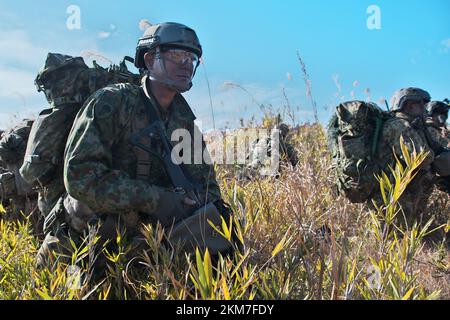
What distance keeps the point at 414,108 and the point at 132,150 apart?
12.9 feet

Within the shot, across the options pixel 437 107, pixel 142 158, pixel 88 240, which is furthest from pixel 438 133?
pixel 88 240

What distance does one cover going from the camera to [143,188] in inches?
90.5

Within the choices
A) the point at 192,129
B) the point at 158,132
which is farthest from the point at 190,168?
the point at 158,132

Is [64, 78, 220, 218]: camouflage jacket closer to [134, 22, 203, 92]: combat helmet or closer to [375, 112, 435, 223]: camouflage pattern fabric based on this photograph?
[134, 22, 203, 92]: combat helmet

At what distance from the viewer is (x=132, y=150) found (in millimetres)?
2553

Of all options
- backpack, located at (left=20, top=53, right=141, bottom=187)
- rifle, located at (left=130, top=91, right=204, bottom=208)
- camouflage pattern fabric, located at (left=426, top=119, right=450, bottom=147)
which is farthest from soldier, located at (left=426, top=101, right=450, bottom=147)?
backpack, located at (left=20, top=53, right=141, bottom=187)

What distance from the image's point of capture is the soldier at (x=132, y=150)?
2268 mm

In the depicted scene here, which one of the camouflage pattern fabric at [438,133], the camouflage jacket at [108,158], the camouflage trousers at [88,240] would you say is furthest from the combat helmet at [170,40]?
the camouflage pattern fabric at [438,133]

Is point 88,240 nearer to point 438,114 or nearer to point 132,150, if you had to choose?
point 132,150

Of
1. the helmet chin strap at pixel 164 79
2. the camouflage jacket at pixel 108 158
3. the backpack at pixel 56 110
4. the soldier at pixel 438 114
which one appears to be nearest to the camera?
the camouflage jacket at pixel 108 158

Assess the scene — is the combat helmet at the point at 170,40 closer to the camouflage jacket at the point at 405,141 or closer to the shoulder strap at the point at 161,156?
the shoulder strap at the point at 161,156

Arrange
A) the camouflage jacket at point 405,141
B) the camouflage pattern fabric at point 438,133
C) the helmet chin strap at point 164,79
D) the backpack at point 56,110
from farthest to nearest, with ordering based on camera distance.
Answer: the camouflage pattern fabric at point 438,133
the camouflage jacket at point 405,141
the helmet chin strap at point 164,79
the backpack at point 56,110

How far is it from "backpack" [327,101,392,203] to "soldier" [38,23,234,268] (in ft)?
7.64
